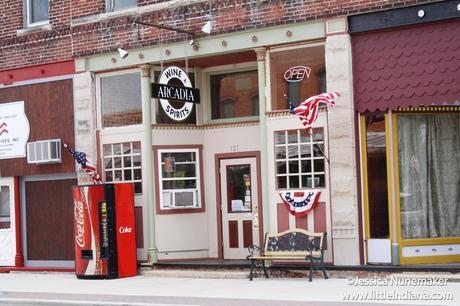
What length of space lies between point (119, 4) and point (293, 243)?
6.44m

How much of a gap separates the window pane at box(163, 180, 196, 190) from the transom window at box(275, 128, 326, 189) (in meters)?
2.57

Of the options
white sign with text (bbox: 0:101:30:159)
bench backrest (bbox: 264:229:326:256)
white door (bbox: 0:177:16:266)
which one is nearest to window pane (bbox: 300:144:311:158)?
bench backrest (bbox: 264:229:326:256)

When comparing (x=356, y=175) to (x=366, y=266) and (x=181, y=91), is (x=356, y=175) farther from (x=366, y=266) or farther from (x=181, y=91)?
(x=181, y=91)

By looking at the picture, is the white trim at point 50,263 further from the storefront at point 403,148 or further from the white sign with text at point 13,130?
the storefront at point 403,148

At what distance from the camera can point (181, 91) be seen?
15.5 m

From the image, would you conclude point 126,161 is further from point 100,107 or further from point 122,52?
point 122,52

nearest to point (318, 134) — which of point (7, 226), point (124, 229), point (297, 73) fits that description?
point (297, 73)

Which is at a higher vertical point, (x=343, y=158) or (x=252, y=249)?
(x=343, y=158)

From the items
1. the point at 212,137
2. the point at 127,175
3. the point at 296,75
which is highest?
the point at 296,75

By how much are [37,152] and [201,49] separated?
454 cm

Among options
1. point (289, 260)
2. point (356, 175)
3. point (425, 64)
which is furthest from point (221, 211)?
point (425, 64)

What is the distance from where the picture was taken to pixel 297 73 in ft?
49.4

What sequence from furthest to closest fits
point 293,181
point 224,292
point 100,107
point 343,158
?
1. point 100,107
2. point 293,181
3. point 343,158
4. point 224,292

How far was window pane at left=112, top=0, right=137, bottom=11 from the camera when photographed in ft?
56.0
